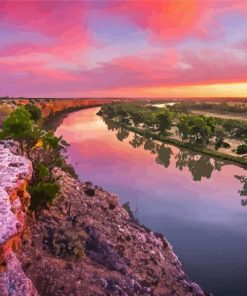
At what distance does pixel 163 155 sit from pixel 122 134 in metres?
35.8

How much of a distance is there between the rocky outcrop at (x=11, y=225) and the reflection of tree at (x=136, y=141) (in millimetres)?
71848

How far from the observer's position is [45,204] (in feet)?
95.2

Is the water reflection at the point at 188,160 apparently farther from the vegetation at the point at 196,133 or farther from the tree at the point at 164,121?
the tree at the point at 164,121

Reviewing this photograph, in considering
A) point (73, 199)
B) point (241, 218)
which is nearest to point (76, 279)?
point (73, 199)

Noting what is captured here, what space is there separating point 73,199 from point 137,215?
11.4 m

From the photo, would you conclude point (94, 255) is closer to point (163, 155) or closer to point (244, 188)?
point (244, 188)

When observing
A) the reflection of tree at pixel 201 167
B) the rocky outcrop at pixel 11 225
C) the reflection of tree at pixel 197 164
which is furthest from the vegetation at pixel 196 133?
the rocky outcrop at pixel 11 225

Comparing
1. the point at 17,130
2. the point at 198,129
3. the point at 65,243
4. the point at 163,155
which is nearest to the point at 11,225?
the point at 65,243

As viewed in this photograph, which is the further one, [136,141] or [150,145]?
[136,141]

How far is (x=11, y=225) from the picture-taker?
16906 mm

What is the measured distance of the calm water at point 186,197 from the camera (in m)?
32.7

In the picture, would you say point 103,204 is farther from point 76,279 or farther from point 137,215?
point 76,279

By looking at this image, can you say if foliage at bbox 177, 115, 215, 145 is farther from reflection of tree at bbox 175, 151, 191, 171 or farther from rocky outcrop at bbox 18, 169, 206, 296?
rocky outcrop at bbox 18, 169, 206, 296

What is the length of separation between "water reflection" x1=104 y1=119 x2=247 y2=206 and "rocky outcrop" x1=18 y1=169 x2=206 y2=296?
23431mm
